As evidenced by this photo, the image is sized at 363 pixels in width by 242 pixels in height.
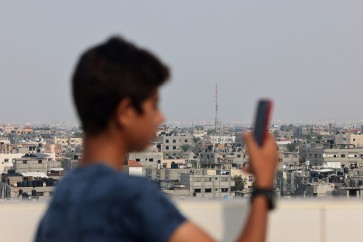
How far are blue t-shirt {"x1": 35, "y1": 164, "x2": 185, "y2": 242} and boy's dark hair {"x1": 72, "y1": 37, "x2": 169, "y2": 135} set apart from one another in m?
0.08

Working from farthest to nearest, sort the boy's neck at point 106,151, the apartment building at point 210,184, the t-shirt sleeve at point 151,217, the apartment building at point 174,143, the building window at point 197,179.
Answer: the apartment building at point 174,143 < the building window at point 197,179 < the apartment building at point 210,184 < the boy's neck at point 106,151 < the t-shirt sleeve at point 151,217

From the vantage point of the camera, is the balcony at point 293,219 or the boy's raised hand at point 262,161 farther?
the balcony at point 293,219

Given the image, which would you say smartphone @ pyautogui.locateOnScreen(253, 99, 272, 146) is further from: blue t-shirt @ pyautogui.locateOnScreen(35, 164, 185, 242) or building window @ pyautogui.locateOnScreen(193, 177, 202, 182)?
building window @ pyautogui.locateOnScreen(193, 177, 202, 182)

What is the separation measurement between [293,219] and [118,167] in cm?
99

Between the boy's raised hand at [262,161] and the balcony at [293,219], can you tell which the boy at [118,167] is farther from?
the balcony at [293,219]

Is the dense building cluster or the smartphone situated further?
the dense building cluster

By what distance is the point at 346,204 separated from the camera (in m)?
2.03

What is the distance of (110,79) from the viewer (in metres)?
1.07

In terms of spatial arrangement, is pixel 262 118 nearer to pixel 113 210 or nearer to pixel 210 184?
pixel 113 210

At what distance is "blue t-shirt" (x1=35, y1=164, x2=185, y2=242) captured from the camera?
102 centimetres


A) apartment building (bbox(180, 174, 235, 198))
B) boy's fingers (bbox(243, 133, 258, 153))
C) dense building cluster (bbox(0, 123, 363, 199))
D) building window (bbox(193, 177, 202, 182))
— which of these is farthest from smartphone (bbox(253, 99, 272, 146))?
building window (bbox(193, 177, 202, 182))

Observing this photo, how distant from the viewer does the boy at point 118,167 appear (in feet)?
3.37

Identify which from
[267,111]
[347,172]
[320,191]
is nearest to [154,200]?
[267,111]

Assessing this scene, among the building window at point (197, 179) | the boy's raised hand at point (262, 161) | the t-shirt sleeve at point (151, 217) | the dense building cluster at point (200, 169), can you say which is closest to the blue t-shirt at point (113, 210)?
the t-shirt sleeve at point (151, 217)
